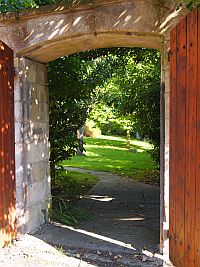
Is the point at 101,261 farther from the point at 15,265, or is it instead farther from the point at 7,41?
the point at 7,41

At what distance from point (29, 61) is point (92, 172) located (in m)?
7.23

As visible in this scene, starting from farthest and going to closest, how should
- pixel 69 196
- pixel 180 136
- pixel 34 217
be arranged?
1. pixel 69 196
2. pixel 34 217
3. pixel 180 136

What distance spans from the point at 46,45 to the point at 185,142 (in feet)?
6.75

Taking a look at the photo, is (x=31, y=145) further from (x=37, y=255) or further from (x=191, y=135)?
(x=191, y=135)

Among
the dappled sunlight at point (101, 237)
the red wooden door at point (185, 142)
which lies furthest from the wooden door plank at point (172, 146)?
the dappled sunlight at point (101, 237)

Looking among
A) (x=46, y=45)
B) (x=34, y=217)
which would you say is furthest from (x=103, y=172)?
(x=46, y=45)

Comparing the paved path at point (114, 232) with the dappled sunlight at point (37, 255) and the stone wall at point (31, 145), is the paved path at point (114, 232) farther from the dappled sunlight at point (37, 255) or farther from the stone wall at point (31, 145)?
the stone wall at point (31, 145)

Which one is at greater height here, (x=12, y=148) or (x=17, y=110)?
(x=17, y=110)

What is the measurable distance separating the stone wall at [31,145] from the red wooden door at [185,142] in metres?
1.85

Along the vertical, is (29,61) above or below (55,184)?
above

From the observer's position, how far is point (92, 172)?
443 inches

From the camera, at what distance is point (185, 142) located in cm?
314

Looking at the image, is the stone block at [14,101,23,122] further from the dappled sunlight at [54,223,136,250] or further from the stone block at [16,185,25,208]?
the dappled sunlight at [54,223,136,250]

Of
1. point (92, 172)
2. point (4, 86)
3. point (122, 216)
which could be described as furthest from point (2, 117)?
point (92, 172)
